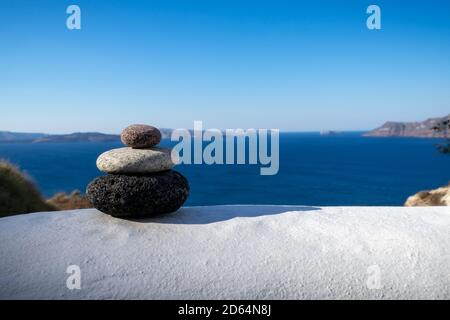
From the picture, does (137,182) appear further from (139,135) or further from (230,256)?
(230,256)

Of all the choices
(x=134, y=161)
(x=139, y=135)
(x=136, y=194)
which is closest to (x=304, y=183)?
(x=139, y=135)

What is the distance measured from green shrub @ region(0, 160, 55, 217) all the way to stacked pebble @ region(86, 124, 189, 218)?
4.51 meters

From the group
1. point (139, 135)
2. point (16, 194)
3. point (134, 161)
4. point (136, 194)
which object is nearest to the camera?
point (136, 194)

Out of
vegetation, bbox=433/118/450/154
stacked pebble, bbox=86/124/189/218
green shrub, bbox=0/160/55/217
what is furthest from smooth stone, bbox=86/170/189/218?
vegetation, bbox=433/118/450/154

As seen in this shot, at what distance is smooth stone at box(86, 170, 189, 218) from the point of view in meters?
6.94

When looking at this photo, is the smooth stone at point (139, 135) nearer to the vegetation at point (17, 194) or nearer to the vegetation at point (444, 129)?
the vegetation at point (17, 194)

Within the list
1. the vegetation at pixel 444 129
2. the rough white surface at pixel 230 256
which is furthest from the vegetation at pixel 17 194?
the vegetation at pixel 444 129

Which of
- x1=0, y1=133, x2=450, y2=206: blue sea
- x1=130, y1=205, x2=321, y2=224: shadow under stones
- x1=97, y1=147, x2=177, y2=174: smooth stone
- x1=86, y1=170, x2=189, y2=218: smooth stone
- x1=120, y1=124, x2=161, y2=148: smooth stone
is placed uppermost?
x1=120, y1=124, x2=161, y2=148: smooth stone

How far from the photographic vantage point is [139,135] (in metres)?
7.59

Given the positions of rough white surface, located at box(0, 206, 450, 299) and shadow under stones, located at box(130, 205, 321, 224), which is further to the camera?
shadow under stones, located at box(130, 205, 321, 224)

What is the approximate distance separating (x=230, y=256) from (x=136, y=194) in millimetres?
2484

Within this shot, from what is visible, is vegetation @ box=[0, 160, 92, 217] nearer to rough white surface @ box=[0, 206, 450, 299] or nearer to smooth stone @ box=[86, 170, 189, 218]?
rough white surface @ box=[0, 206, 450, 299]

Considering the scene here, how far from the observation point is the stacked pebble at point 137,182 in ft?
22.9
